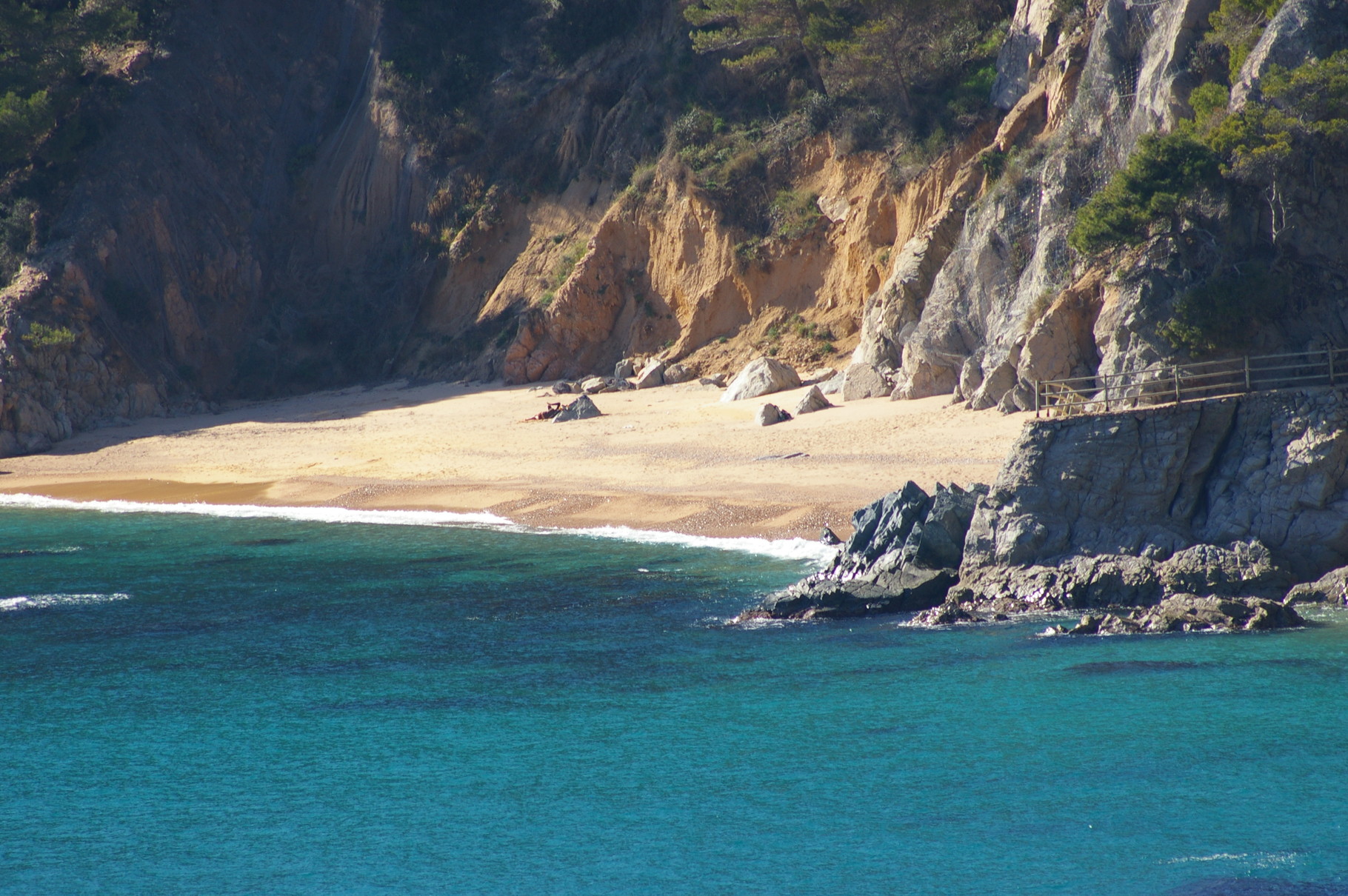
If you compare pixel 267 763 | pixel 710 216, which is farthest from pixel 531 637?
pixel 710 216

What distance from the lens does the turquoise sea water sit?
8.52m

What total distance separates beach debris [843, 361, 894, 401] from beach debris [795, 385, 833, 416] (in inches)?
31.4

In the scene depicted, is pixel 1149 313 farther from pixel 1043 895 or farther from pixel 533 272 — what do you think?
pixel 533 272

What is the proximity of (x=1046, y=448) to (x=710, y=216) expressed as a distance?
908 inches

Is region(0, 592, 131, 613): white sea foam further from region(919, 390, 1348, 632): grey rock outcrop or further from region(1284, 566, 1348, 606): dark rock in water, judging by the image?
region(1284, 566, 1348, 606): dark rock in water

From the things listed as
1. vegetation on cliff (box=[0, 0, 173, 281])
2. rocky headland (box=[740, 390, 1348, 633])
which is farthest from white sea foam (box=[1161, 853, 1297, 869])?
vegetation on cliff (box=[0, 0, 173, 281])

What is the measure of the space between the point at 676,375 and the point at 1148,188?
16661 mm

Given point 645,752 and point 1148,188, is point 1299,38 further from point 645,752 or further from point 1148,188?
point 645,752

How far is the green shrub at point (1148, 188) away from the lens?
20656 mm

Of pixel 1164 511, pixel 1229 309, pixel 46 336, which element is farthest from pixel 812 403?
pixel 46 336

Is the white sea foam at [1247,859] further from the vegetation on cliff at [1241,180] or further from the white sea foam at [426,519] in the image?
the vegetation on cliff at [1241,180]

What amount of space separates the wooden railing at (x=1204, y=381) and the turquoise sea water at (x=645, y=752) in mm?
3844

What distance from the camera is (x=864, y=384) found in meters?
29.5

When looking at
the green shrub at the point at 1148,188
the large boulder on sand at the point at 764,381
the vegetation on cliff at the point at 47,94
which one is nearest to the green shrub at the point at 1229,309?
the green shrub at the point at 1148,188
